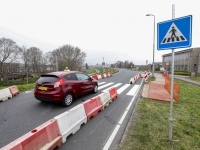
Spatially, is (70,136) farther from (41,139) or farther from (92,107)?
(92,107)

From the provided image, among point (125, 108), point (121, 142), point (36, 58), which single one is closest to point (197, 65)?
point (125, 108)

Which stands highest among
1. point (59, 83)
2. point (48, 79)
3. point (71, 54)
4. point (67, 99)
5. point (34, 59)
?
point (71, 54)

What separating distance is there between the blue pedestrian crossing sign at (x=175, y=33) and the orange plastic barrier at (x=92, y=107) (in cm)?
283

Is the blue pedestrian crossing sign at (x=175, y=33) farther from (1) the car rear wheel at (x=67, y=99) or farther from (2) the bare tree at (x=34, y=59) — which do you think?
(2) the bare tree at (x=34, y=59)

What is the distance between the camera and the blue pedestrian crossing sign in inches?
93.8

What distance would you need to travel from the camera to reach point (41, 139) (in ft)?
7.16

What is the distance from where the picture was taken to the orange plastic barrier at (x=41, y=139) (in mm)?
1842

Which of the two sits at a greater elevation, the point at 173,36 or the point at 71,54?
the point at 71,54

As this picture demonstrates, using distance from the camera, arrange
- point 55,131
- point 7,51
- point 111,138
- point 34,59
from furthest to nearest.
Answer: point 34,59, point 7,51, point 111,138, point 55,131

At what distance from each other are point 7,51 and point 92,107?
1326 inches

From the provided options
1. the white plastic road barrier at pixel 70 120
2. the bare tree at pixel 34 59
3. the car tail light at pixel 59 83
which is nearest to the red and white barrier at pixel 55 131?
the white plastic road barrier at pixel 70 120

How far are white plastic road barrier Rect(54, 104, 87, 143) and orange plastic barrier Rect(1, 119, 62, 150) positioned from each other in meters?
0.13

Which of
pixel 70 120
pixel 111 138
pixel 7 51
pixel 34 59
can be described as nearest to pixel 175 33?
pixel 111 138

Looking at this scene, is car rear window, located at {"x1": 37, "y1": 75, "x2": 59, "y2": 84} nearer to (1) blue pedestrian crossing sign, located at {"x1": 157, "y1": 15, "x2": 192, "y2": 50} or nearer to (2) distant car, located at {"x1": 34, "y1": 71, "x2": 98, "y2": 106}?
(2) distant car, located at {"x1": 34, "y1": 71, "x2": 98, "y2": 106}
